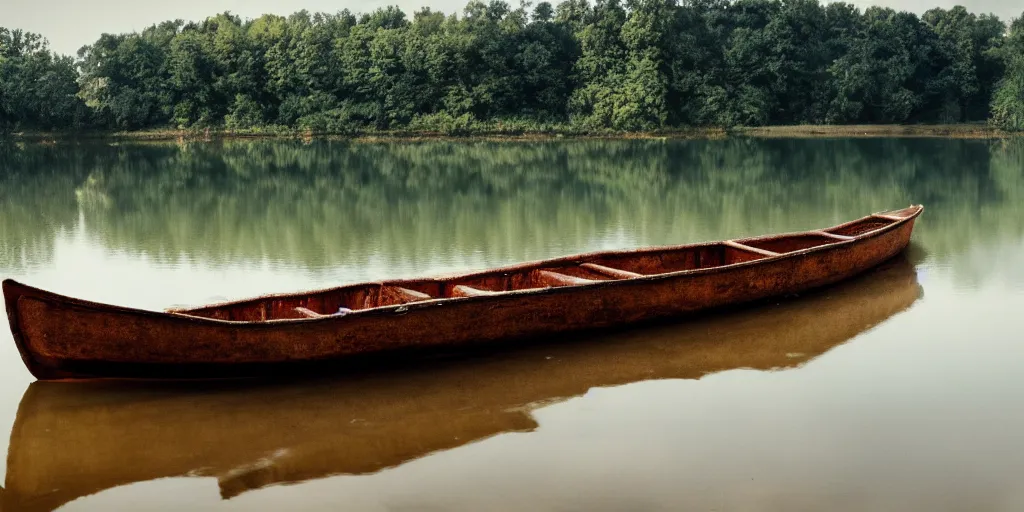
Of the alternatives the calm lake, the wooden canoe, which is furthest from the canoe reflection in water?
the wooden canoe

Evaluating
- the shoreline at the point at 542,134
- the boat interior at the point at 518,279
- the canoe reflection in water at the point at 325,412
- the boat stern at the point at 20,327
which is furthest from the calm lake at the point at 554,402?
the shoreline at the point at 542,134

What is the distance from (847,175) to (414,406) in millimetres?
19902

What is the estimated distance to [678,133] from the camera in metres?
46.6

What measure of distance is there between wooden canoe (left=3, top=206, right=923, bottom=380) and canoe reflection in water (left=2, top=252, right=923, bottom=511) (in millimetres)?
211

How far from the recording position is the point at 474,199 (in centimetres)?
1994

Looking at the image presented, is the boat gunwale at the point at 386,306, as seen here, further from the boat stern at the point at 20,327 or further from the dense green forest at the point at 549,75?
the dense green forest at the point at 549,75

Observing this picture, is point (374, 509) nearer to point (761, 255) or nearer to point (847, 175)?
point (761, 255)

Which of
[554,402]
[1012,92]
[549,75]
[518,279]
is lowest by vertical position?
[554,402]

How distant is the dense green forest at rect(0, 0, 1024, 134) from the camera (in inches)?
1879

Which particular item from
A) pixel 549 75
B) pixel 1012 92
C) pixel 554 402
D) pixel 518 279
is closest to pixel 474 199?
pixel 518 279

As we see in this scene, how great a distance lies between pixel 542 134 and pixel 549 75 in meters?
5.05

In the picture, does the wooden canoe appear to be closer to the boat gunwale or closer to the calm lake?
the boat gunwale

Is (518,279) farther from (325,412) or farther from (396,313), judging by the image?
(325,412)

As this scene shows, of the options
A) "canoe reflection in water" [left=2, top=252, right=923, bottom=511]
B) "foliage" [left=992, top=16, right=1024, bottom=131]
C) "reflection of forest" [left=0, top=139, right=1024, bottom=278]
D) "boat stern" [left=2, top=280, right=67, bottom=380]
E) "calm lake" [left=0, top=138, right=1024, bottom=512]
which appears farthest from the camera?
"foliage" [left=992, top=16, right=1024, bottom=131]
